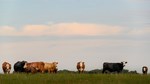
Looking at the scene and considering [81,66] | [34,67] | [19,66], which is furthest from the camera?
[19,66]

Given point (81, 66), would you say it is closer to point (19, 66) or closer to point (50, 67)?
point (50, 67)

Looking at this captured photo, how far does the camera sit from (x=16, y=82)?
23.6m

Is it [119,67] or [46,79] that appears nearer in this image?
[46,79]

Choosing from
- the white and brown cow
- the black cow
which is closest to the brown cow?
the black cow

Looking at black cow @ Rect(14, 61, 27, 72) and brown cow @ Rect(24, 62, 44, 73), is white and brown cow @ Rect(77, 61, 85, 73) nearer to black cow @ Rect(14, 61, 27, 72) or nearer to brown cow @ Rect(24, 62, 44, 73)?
brown cow @ Rect(24, 62, 44, 73)

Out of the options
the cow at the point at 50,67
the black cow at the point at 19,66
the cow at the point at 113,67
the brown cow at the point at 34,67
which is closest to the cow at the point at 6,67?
the black cow at the point at 19,66

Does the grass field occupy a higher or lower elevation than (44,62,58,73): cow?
lower

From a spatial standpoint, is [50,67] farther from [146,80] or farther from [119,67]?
[146,80]

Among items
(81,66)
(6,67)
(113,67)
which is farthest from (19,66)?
(113,67)

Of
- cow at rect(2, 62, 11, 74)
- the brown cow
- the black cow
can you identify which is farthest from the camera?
the black cow

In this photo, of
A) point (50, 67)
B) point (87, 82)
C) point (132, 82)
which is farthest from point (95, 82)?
point (50, 67)

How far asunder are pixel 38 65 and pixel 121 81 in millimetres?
19239

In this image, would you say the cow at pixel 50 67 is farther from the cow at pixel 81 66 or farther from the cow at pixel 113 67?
the cow at pixel 113 67

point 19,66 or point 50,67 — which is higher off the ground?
point 19,66
